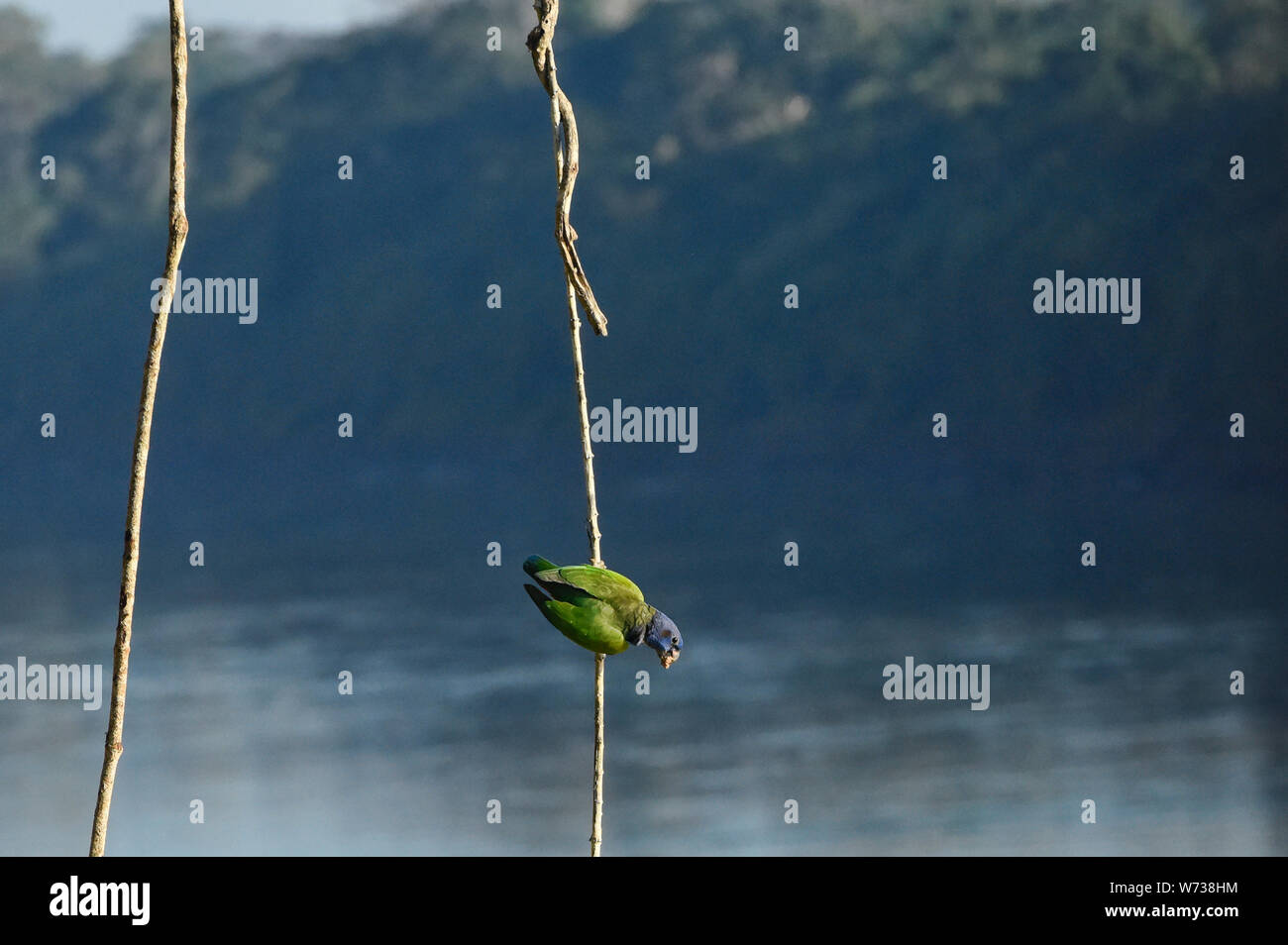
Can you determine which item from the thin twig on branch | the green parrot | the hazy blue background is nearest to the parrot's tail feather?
the green parrot

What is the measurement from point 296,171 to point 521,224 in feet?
16.2

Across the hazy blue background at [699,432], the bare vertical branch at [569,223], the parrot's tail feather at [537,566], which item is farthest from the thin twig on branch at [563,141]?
the hazy blue background at [699,432]

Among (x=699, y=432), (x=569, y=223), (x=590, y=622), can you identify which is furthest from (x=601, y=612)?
(x=699, y=432)

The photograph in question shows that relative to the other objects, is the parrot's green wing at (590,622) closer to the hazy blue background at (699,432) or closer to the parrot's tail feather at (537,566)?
the parrot's tail feather at (537,566)

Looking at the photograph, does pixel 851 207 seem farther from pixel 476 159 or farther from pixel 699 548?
pixel 699 548

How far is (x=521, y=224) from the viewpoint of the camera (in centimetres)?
2530

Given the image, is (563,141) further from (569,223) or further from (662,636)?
(662,636)

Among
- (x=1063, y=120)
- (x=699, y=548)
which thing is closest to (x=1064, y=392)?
(x=1063, y=120)

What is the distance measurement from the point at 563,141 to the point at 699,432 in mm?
20563

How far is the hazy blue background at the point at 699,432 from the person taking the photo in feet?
21.8

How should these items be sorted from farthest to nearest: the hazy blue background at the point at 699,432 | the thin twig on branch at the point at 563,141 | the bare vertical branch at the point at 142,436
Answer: the hazy blue background at the point at 699,432 < the thin twig on branch at the point at 563,141 < the bare vertical branch at the point at 142,436

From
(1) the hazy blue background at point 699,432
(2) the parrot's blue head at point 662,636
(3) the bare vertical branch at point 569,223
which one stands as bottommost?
(2) the parrot's blue head at point 662,636

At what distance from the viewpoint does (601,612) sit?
3.30ft

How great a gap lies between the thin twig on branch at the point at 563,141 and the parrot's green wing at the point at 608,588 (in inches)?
5.9
